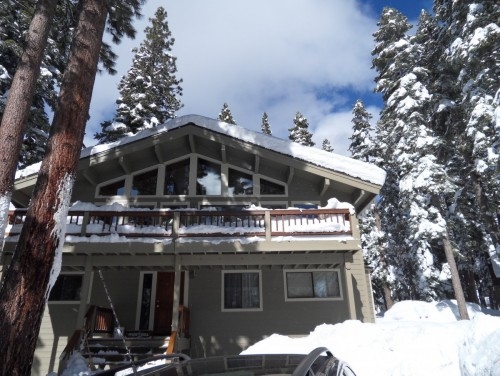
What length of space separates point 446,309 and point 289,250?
16.3m

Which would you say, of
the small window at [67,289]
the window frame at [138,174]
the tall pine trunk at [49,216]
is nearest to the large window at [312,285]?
the window frame at [138,174]

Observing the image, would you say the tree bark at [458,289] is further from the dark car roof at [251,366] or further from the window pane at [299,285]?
the dark car roof at [251,366]

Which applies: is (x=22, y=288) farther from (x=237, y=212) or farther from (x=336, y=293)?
(x=336, y=293)

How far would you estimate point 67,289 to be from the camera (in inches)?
558

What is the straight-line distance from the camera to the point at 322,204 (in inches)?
609

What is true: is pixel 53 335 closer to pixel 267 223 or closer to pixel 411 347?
pixel 267 223

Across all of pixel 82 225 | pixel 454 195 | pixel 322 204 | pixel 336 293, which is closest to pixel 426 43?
pixel 454 195

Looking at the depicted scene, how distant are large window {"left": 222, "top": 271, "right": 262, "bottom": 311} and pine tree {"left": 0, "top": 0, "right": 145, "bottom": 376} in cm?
891

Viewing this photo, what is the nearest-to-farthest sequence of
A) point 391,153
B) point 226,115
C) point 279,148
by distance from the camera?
point 279,148 → point 391,153 → point 226,115

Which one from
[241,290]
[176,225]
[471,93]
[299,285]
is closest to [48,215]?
[176,225]

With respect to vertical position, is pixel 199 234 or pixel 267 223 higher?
pixel 267 223

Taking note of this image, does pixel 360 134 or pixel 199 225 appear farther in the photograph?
pixel 360 134

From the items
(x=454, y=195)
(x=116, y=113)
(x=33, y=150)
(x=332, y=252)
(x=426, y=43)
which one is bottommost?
(x=332, y=252)

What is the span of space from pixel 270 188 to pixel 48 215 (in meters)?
10.8
